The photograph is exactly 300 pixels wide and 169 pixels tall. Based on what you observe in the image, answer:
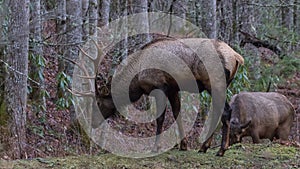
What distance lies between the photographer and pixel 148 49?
7.90m

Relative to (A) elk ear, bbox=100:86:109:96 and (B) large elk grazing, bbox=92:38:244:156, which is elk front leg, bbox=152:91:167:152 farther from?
(A) elk ear, bbox=100:86:109:96

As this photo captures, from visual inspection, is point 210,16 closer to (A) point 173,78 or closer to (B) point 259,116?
(B) point 259,116

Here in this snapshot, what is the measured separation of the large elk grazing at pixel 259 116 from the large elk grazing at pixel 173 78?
8.10 feet

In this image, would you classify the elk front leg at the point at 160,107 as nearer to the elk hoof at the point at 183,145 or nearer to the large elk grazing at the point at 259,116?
the elk hoof at the point at 183,145

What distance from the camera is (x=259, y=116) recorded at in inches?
427

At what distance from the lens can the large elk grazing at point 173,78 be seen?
291 inches

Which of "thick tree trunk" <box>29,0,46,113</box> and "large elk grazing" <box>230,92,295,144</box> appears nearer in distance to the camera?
"thick tree trunk" <box>29,0,46,113</box>

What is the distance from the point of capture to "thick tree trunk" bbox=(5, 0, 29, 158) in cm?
784

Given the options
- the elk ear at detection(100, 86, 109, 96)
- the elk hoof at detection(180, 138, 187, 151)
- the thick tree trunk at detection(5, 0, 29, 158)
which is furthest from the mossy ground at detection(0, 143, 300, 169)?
the thick tree trunk at detection(5, 0, 29, 158)

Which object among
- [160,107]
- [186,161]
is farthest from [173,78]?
[186,161]

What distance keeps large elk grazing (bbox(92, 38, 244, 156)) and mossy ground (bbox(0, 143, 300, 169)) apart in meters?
0.33

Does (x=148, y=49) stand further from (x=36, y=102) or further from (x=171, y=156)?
(x=36, y=102)

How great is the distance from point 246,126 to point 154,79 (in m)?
3.19

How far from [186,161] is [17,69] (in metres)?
3.04
